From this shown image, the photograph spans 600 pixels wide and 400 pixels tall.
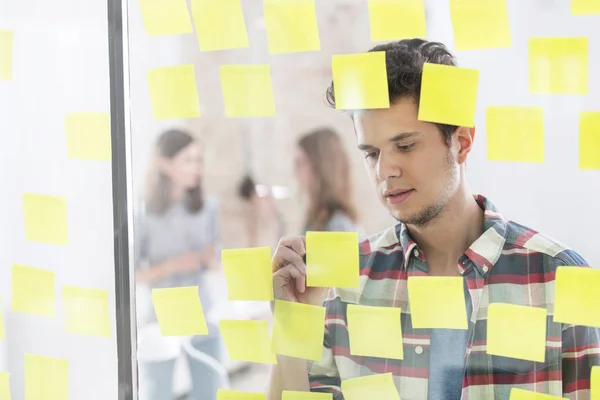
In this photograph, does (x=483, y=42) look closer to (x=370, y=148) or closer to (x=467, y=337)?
(x=370, y=148)

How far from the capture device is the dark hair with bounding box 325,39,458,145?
4.05ft

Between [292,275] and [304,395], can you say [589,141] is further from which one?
[304,395]

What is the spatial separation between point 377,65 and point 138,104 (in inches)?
22.5

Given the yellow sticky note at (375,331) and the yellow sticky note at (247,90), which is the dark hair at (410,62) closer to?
A: the yellow sticky note at (247,90)

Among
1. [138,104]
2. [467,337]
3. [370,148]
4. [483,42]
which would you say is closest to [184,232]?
[138,104]

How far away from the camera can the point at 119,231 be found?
154 centimetres

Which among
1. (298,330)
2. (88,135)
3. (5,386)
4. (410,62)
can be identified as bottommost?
A: (5,386)

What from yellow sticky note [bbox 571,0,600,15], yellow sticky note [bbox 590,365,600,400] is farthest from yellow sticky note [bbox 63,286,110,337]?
yellow sticky note [bbox 571,0,600,15]

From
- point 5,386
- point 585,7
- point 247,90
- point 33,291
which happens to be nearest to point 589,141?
point 585,7

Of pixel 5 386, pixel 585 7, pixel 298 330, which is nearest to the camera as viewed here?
pixel 585 7

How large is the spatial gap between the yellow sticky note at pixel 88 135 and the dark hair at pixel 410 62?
68cm

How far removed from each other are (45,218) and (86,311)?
0.85ft

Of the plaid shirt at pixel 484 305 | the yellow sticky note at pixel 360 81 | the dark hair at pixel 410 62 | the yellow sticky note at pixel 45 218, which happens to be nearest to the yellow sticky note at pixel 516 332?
the plaid shirt at pixel 484 305

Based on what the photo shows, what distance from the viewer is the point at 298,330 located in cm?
138
